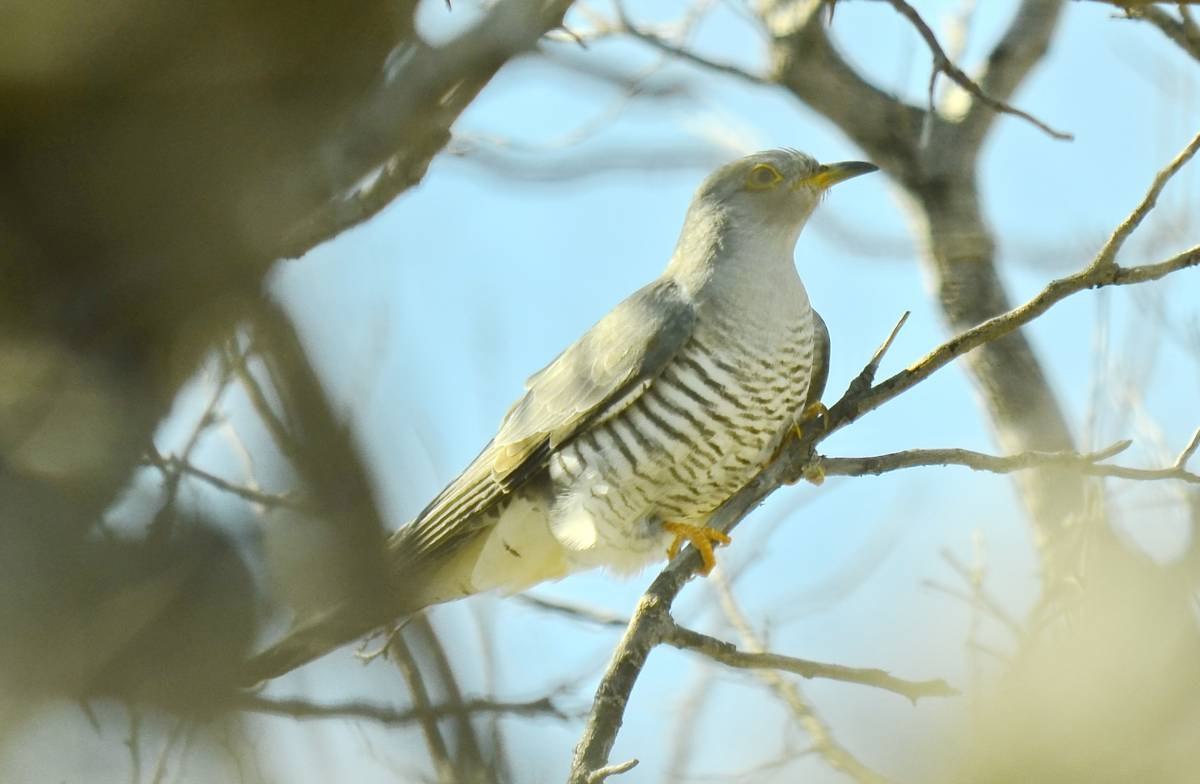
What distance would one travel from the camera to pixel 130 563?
0.71 m

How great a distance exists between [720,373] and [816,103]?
2150 mm

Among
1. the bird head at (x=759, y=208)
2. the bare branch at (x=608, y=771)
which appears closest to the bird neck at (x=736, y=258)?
the bird head at (x=759, y=208)

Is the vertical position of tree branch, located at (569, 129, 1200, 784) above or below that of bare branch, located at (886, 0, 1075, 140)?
below

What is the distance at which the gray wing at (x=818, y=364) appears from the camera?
155 inches

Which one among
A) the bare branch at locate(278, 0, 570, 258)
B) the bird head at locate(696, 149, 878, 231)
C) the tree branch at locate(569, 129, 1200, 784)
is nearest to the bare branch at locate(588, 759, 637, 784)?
the tree branch at locate(569, 129, 1200, 784)

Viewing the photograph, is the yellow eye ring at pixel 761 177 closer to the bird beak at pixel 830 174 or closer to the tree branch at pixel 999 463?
the bird beak at pixel 830 174

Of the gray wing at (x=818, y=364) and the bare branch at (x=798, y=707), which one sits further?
the gray wing at (x=818, y=364)

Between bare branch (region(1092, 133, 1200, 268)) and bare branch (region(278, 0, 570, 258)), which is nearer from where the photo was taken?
bare branch (region(278, 0, 570, 258))

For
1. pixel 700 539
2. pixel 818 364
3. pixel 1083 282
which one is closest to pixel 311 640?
pixel 1083 282

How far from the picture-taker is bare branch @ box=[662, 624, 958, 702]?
2102 mm

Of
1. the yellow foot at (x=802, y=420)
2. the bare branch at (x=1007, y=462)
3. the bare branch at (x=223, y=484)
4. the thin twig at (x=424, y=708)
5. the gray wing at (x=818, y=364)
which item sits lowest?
the thin twig at (x=424, y=708)

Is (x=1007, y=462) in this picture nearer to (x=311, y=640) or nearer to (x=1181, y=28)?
(x=1181, y=28)

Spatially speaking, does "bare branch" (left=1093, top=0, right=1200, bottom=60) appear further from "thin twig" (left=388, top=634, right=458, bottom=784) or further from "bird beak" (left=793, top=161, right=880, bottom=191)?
"thin twig" (left=388, top=634, right=458, bottom=784)

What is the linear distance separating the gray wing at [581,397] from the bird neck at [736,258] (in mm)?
101
